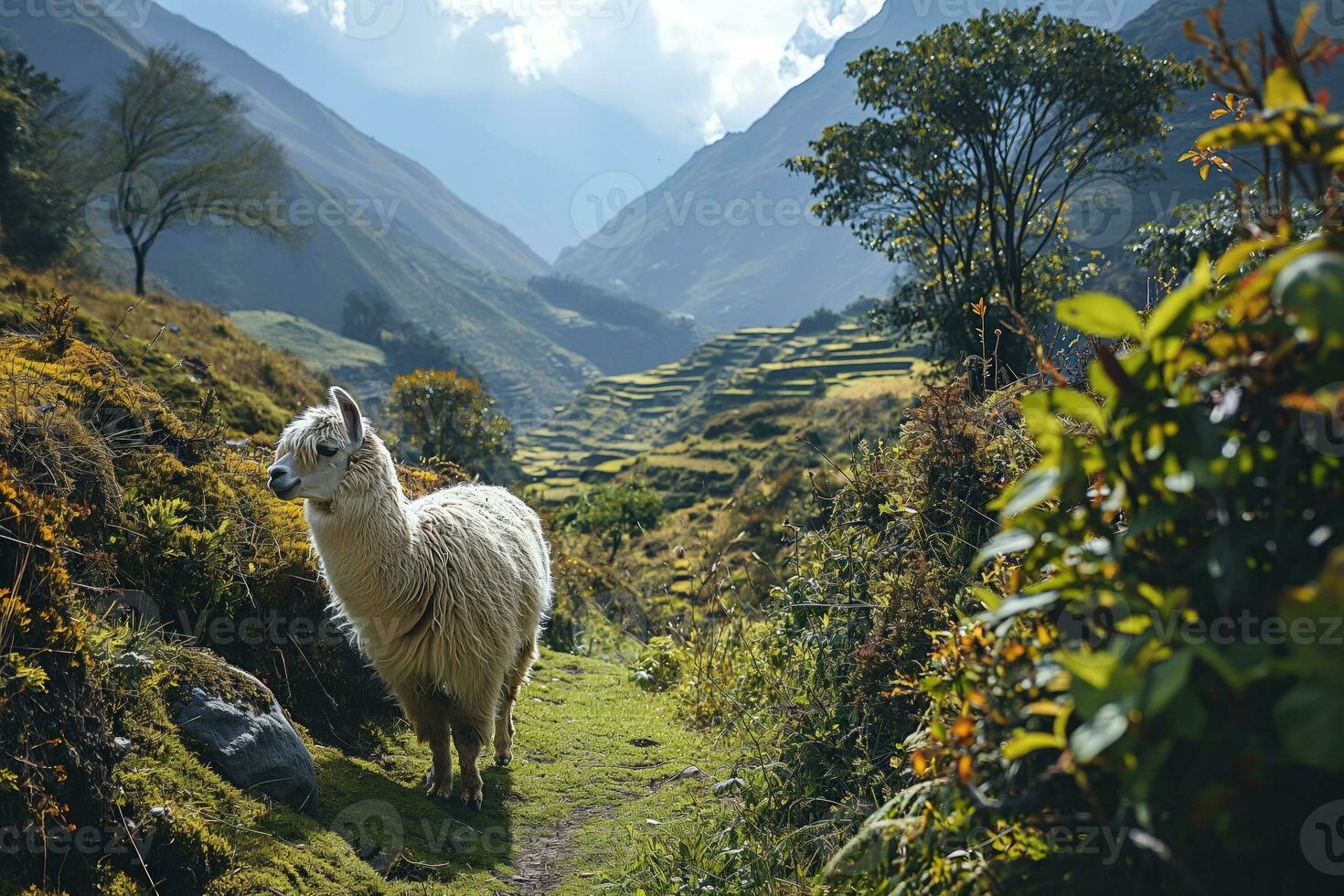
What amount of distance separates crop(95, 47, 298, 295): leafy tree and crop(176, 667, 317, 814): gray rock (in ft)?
103

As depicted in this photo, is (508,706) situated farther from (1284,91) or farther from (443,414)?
(443,414)

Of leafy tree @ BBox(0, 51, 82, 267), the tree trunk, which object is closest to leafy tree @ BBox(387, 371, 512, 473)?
leafy tree @ BBox(0, 51, 82, 267)

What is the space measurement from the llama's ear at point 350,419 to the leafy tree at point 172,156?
30.4 meters

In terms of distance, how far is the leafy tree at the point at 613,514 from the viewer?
27.1 metres

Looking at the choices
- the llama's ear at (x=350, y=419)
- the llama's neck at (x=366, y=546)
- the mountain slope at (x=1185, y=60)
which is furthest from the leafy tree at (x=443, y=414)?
the mountain slope at (x=1185, y=60)

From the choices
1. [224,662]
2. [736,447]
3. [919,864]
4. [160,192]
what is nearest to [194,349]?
[224,662]

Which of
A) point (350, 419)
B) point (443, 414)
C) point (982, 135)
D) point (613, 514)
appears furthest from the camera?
point (613, 514)

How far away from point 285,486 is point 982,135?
21036mm

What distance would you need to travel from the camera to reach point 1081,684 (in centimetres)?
155

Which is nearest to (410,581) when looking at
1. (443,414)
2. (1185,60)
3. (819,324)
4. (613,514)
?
(443,414)

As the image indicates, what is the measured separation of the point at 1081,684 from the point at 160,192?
122 ft

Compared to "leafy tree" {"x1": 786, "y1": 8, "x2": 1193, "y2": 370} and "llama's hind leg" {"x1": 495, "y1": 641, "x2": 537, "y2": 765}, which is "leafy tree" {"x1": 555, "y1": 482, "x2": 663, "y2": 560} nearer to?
"leafy tree" {"x1": 786, "y1": 8, "x2": 1193, "y2": 370}

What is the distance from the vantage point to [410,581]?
19.5 feet

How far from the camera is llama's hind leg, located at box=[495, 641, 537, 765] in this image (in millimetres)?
7117
